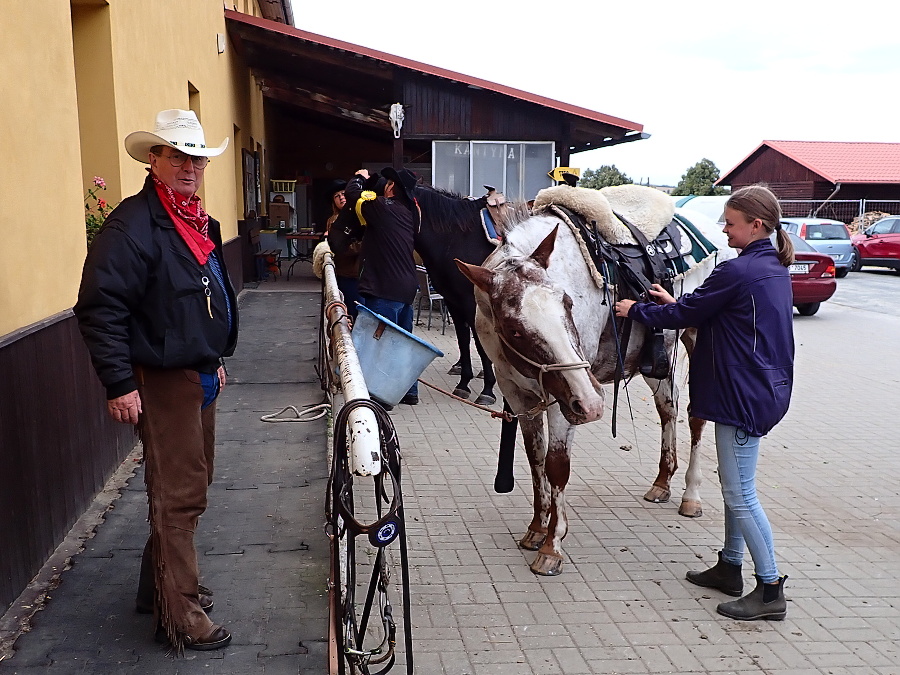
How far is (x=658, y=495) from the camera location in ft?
16.3

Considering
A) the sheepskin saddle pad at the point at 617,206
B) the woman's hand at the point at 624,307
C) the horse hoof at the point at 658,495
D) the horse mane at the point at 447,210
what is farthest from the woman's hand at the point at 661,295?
the horse mane at the point at 447,210

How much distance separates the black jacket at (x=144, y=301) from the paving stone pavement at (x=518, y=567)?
45.2 inches

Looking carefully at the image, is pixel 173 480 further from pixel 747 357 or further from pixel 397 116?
pixel 397 116

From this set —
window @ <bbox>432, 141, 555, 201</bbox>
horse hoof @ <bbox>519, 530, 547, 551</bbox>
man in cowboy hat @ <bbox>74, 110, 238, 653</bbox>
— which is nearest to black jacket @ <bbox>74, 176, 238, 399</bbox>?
man in cowboy hat @ <bbox>74, 110, 238, 653</bbox>

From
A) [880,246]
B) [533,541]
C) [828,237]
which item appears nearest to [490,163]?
[533,541]

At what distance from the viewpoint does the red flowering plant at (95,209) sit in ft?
16.3

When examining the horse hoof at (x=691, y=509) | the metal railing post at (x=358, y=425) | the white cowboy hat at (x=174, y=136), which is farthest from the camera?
the horse hoof at (x=691, y=509)

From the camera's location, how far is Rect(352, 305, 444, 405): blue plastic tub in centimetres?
346

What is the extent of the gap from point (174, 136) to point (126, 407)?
1.00 m

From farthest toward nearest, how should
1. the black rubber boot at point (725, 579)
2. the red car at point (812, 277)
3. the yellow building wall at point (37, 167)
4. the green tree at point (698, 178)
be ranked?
the green tree at point (698, 178), the red car at point (812, 277), the black rubber boot at point (725, 579), the yellow building wall at point (37, 167)

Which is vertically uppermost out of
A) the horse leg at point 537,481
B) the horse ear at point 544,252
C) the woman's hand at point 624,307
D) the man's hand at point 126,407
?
the horse ear at point 544,252

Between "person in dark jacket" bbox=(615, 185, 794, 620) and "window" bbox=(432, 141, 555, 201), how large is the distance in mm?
9618

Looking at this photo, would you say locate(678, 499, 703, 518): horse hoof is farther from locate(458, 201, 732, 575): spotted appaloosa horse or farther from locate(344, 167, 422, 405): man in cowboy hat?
locate(344, 167, 422, 405): man in cowboy hat

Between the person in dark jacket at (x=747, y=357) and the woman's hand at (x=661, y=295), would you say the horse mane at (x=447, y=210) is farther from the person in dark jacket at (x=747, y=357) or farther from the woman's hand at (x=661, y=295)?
the person in dark jacket at (x=747, y=357)
